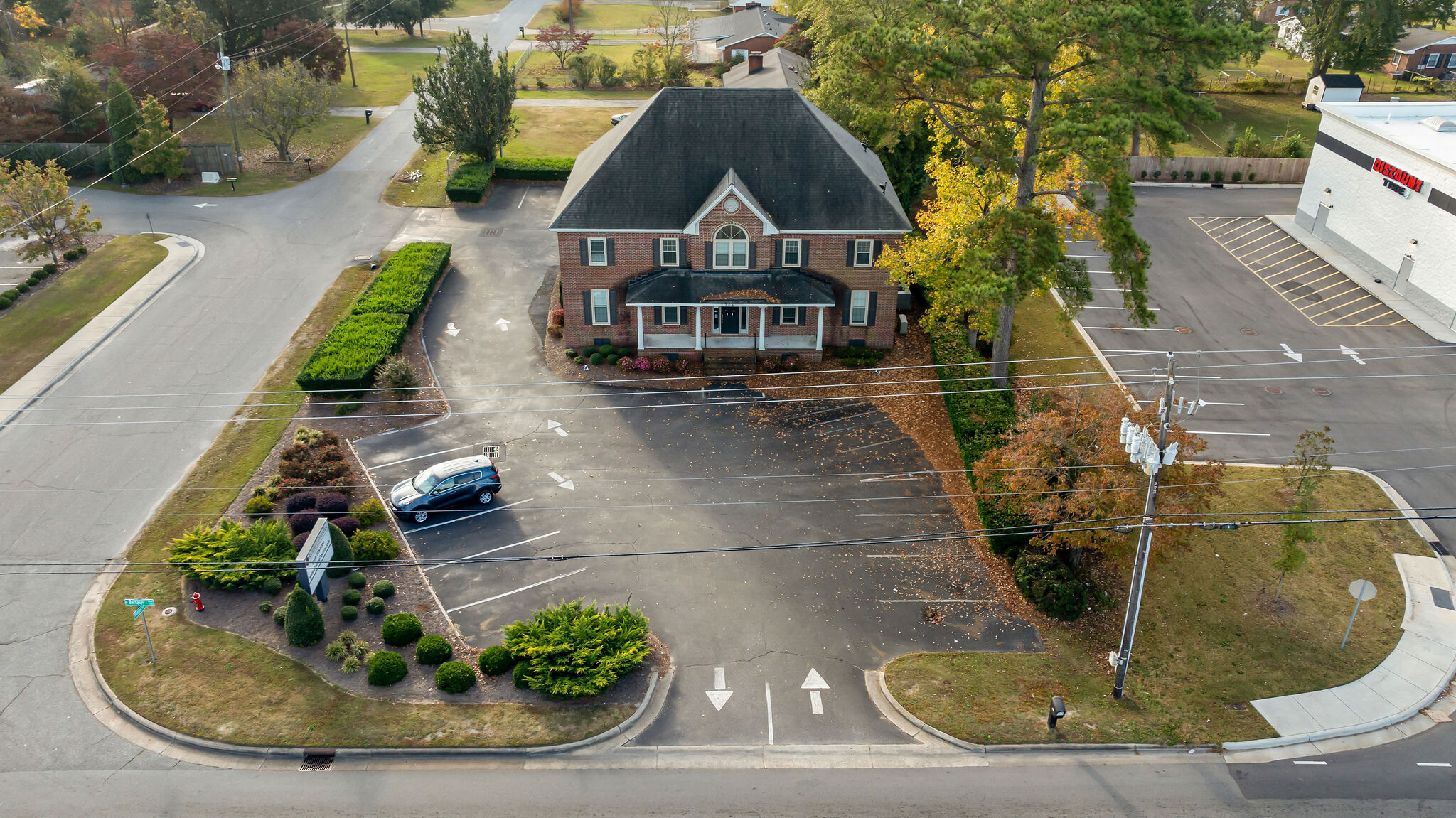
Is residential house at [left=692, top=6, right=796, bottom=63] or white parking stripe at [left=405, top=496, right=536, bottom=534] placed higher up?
residential house at [left=692, top=6, right=796, bottom=63]

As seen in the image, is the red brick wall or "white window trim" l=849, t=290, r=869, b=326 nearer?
the red brick wall

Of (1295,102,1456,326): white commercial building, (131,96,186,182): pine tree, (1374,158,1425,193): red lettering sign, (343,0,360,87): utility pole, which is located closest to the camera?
(1295,102,1456,326): white commercial building

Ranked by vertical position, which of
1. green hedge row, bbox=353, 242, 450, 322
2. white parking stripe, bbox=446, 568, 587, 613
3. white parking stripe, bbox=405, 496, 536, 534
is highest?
green hedge row, bbox=353, 242, 450, 322

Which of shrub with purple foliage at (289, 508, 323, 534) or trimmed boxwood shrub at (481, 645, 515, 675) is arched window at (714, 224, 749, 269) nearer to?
shrub with purple foliage at (289, 508, 323, 534)

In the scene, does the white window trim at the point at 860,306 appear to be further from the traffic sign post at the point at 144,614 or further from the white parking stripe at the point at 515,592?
the traffic sign post at the point at 144,614

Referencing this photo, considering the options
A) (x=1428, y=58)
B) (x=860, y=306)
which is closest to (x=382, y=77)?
(x=860, y=306)

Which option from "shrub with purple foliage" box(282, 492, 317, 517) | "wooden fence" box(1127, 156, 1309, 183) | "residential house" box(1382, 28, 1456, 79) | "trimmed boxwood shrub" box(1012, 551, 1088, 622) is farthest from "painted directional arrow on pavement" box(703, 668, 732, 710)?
"residential house" box(1382, 28, 1456, 79)

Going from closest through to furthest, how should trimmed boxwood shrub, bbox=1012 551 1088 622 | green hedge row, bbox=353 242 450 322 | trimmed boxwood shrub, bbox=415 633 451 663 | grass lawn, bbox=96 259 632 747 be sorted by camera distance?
grass lawn, bbox=96 259 632 747, trimmed boxwood shrub, bbox=415 633 451 663, trimmed boxwood shrub, bbox=1012 551 1088 622, green hedge row, bbox=353 242 450 322
